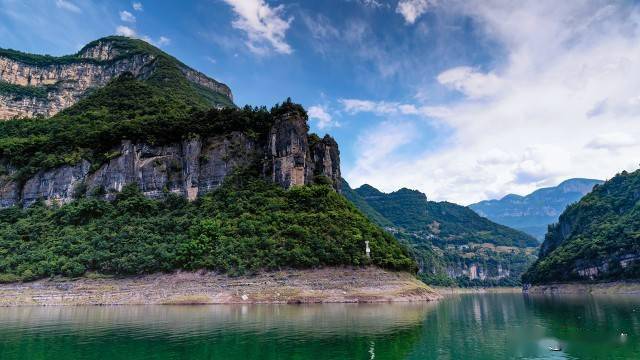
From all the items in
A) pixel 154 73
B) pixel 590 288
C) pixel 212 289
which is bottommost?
pixel 590 288

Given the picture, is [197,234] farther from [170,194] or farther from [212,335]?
[212,335]

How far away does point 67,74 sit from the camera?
17800cm

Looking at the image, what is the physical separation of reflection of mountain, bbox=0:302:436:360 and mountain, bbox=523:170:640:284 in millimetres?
90101

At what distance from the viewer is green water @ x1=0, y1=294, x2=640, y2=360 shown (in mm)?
27859

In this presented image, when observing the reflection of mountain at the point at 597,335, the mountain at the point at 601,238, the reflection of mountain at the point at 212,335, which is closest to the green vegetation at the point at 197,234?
the reflection of mountain at the point at 212,335

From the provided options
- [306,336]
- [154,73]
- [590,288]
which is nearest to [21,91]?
[154,73]

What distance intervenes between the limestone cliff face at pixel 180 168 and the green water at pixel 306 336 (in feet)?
157

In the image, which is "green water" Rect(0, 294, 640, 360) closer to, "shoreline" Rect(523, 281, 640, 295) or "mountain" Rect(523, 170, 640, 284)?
"shoreline" Rect(523, 281, 640, 295)

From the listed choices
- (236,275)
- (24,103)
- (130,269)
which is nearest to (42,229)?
(130,269)

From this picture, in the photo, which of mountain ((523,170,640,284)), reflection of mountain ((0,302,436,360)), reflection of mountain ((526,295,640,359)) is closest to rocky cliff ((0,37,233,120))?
mountain ((523,170,640,284))

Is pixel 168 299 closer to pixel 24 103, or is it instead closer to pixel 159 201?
pixel 159 201

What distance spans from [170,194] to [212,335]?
65.9 m

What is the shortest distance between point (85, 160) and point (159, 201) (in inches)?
803

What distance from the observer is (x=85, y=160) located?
99125 millimetres
